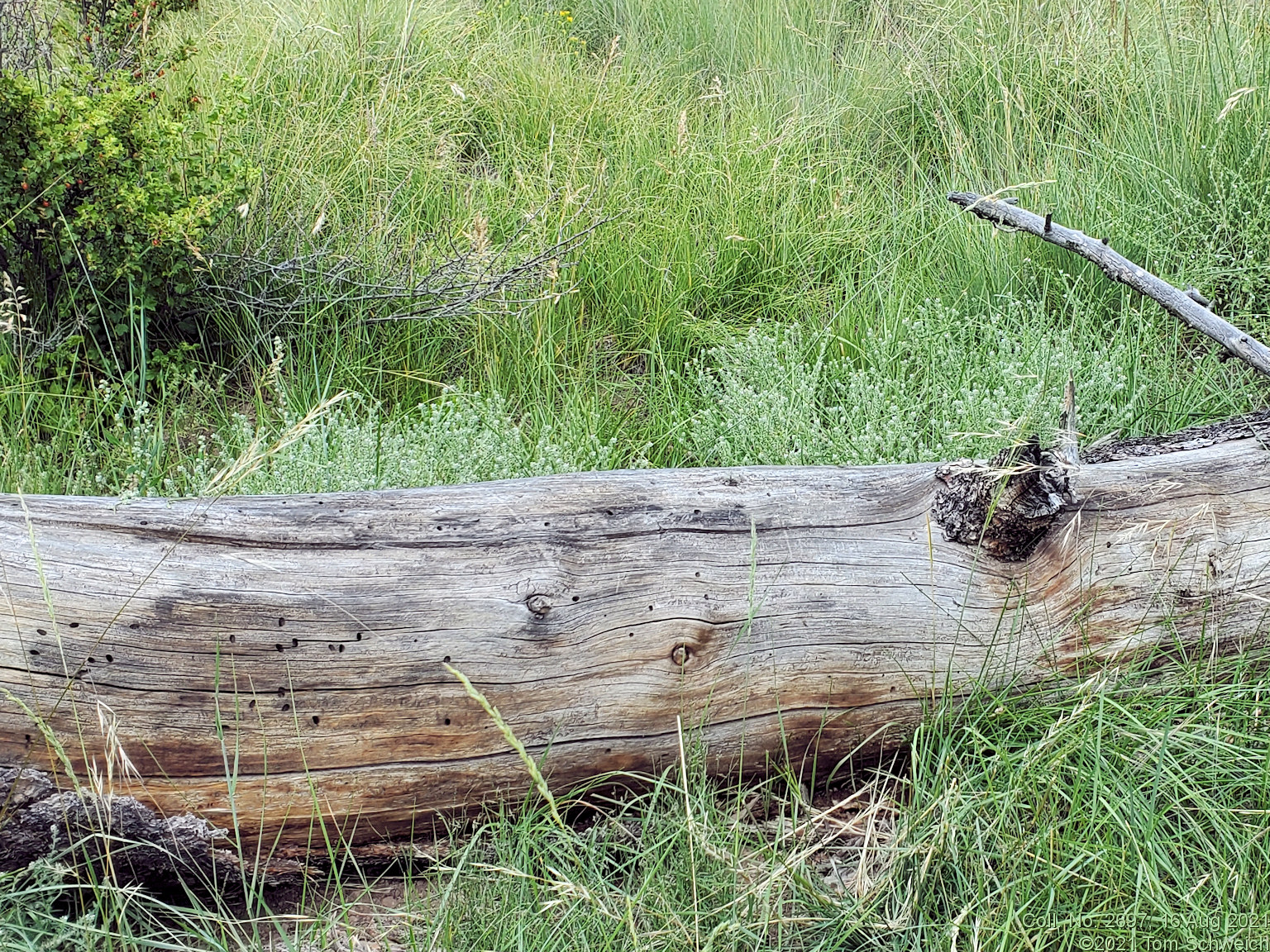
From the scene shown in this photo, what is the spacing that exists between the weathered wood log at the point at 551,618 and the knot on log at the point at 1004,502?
0.11ft

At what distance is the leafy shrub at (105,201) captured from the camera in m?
3.15

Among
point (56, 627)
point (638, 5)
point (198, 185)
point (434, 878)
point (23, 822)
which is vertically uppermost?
point (638, 5)

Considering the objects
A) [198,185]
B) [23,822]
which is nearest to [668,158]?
[198,185]

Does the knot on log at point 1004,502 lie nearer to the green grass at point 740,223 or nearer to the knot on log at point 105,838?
the green grass at point 740,223

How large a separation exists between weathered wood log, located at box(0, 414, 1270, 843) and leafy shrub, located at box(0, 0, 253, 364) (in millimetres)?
1685

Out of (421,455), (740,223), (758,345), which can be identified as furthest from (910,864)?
(740,223)

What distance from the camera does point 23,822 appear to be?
165 cm

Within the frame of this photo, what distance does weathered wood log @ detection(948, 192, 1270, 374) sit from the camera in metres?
2.65

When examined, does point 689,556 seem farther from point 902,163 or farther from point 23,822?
point 902,163

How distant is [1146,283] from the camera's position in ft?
9.49

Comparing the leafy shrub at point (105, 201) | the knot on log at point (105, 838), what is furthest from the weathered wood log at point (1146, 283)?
the leafy shrub at point (105, 201)

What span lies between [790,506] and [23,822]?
5.04 feet

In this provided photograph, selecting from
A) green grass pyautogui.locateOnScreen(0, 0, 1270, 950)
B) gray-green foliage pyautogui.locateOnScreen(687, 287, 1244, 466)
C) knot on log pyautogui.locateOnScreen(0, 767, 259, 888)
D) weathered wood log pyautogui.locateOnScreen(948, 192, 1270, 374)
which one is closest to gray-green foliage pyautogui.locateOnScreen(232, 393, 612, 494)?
green grass pyautogui.locateOnScreen(0, 0, 1270, 950)

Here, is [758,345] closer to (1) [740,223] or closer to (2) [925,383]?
(2) [925,383]
